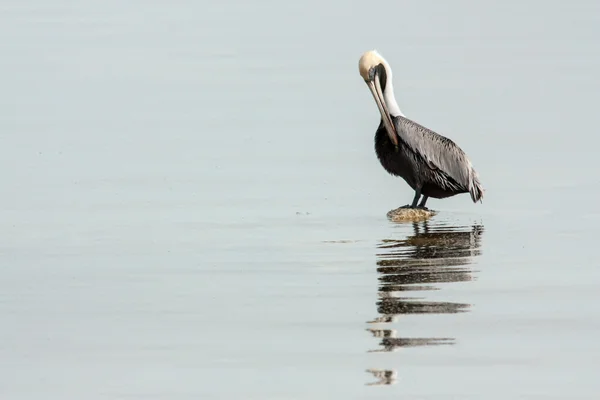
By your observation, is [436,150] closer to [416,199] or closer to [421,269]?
[416,199]

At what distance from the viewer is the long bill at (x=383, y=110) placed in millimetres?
12086

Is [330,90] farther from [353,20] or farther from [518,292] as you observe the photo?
[518,292]

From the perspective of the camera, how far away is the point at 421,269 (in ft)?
30.5

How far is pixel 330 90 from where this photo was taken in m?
18.5

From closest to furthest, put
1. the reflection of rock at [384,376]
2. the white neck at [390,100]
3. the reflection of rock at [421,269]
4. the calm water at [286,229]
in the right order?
1. the reflection of rock at [384,376]
2. the calm water at [286,229]
3. the reflection of rock at [421,269]
4. the white neck at [390,100]

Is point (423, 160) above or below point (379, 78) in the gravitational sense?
below

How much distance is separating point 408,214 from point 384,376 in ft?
15.5

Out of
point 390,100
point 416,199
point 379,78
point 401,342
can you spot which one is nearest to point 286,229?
point 416,199

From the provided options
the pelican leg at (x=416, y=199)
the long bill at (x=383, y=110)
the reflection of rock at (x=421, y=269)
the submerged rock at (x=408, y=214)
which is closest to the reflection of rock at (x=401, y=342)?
the reflection of rock at (x=421, y=269)

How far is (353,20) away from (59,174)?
1408 cm

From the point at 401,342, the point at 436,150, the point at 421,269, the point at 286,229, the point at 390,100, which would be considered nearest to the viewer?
the point at 401,342

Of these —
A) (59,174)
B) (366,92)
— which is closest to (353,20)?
(366,92)

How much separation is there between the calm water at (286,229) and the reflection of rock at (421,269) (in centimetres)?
2

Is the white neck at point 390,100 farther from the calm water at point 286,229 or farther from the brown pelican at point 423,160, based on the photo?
the calm water at point 286,229
